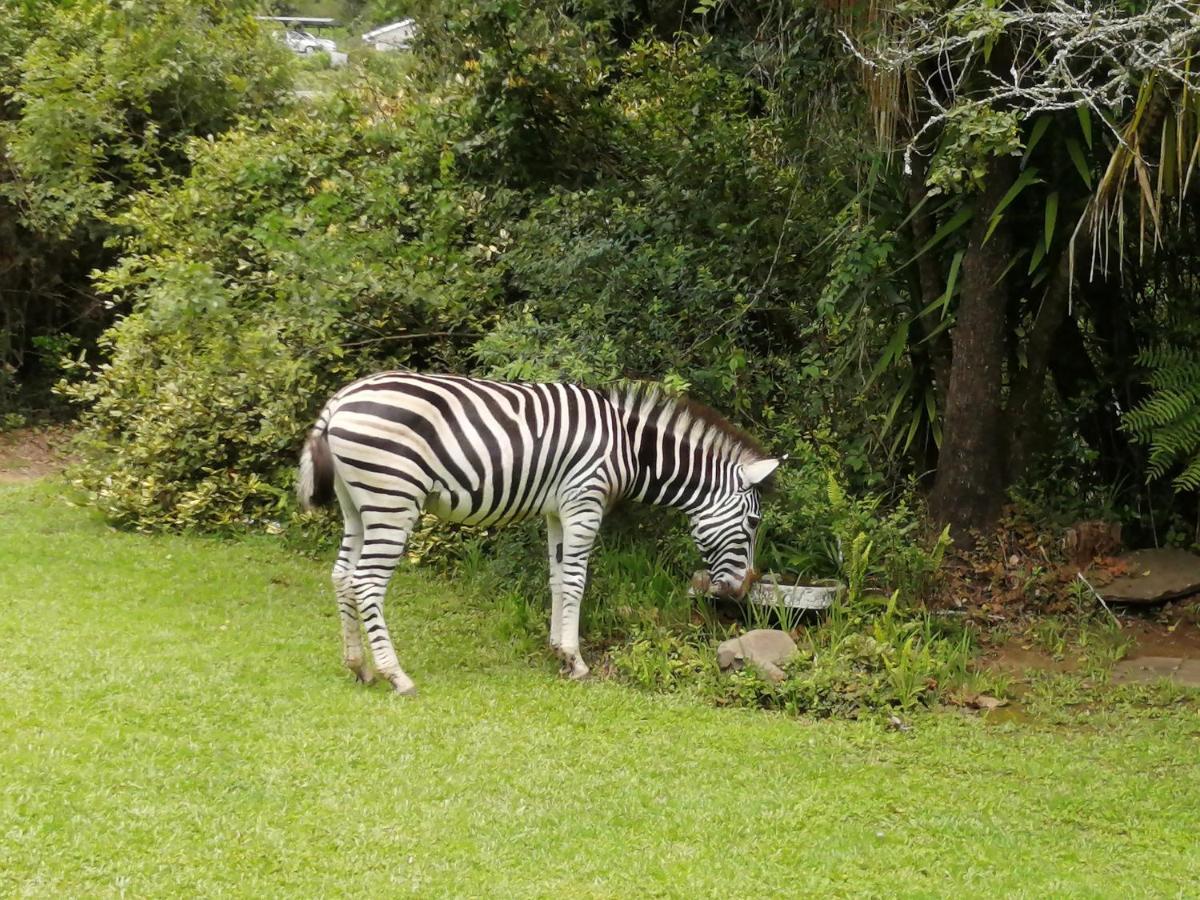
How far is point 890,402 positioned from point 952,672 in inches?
104

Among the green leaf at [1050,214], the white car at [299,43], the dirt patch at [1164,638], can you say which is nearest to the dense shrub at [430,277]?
the green leaf at [1050,214]

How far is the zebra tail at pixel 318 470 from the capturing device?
6.67 meters

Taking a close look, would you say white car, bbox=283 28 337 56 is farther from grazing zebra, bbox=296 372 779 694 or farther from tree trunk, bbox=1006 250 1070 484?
tree trunk, bbox=1006 250 1070 484

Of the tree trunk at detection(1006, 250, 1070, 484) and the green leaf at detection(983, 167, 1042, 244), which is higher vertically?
the green leaf at detection(983, 167, 1042, 244)

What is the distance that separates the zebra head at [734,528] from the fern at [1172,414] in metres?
2.52

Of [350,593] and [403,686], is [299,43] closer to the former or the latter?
[350,593]

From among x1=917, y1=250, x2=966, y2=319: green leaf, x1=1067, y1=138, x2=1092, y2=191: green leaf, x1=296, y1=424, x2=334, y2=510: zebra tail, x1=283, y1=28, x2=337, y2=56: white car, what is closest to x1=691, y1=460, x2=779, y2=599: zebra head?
x1=917, y1=250, x2=966, y2=319: green leaf

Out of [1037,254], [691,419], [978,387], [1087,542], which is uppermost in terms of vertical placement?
[1037,254]

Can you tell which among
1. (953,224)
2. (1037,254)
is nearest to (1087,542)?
(1037,254)

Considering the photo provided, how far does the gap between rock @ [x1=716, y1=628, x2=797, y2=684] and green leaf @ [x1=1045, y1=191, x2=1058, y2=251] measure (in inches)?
120

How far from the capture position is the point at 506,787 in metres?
5.30

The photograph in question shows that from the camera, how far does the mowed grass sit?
14.7 ft

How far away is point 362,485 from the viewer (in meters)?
6.64

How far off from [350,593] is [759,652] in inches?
94.3
